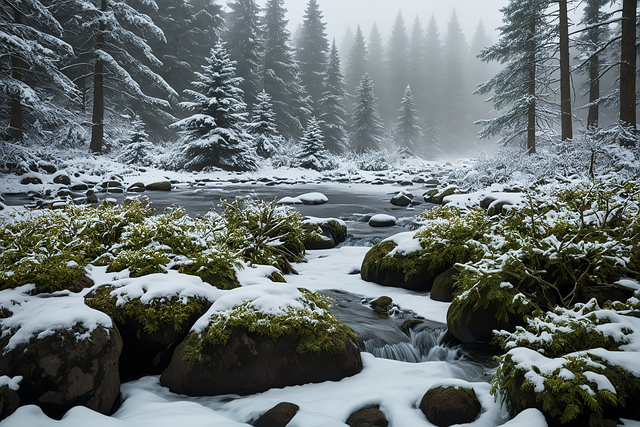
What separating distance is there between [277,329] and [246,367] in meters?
0.37

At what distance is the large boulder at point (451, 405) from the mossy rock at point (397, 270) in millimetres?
2681

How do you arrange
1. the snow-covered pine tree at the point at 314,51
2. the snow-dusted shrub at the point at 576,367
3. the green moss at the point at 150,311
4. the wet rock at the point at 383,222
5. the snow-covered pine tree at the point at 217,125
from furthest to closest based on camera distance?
the snow-covered pine tree at the point at 314,51
the snow-covered pine tree at the point at 217,125
the wet rock at the point at 383,222
the green moss at the point at 150,311
the snow-dusted shrub at the point at 576,367

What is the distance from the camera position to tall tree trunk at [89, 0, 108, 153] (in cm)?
1905

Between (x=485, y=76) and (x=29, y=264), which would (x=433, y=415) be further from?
(x=485, y=76)

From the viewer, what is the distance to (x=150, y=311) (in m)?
3.16

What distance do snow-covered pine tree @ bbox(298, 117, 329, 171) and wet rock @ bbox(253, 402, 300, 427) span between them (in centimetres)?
2324

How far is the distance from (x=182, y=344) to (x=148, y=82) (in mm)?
29453

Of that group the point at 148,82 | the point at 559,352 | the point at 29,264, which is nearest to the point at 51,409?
the point at 29,264

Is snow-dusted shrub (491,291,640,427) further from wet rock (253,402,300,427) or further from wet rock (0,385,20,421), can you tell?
wet rock (0,385,20,421)

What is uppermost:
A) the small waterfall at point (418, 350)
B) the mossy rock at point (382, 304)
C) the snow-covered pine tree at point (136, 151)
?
the snow-covered pine tree at point (136, 151)

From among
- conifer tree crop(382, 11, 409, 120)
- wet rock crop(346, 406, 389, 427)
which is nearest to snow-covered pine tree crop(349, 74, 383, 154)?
conifer tree crop(382, 11, 409, 120)

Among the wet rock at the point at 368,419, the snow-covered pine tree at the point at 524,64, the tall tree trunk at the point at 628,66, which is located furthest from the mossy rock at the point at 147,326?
the snow-covered pine tree at the point at 524,64

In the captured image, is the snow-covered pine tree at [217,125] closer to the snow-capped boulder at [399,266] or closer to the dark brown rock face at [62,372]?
the snow-capped boulder at [399,266]

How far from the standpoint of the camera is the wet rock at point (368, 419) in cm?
256
